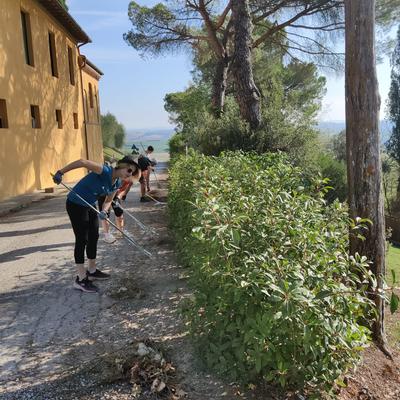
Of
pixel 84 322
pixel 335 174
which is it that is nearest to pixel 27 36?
pixel 335 174

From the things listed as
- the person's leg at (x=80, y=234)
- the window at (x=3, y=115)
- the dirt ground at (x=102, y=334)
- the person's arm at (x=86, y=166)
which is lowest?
the dirt ground at (x=102, y=334)

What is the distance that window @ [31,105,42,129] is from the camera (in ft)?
44.8

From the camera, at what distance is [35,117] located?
13.8 meters

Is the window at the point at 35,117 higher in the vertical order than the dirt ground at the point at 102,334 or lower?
higher

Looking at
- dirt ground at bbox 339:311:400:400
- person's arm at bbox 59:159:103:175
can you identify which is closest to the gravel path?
dirt ground at bbox 339:311:400:400

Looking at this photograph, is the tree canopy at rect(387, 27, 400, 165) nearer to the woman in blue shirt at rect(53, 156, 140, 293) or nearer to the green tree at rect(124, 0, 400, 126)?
the green tree at rect(124, 0, 400, 126)

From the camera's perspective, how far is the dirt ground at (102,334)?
2805mm

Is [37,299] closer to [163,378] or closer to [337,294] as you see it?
[163,378]

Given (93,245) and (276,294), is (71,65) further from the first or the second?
(276,294)

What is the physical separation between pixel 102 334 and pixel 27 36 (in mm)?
12516

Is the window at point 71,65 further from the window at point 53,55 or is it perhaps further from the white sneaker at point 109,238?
the white sneaker at point 109,238

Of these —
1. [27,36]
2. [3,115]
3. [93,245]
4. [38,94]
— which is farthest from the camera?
[38,94]

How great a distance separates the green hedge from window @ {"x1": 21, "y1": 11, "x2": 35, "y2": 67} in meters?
12.6

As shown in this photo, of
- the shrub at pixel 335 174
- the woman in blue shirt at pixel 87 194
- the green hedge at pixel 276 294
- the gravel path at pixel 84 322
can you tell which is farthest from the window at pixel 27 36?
the green hedge at pixel 276 294
